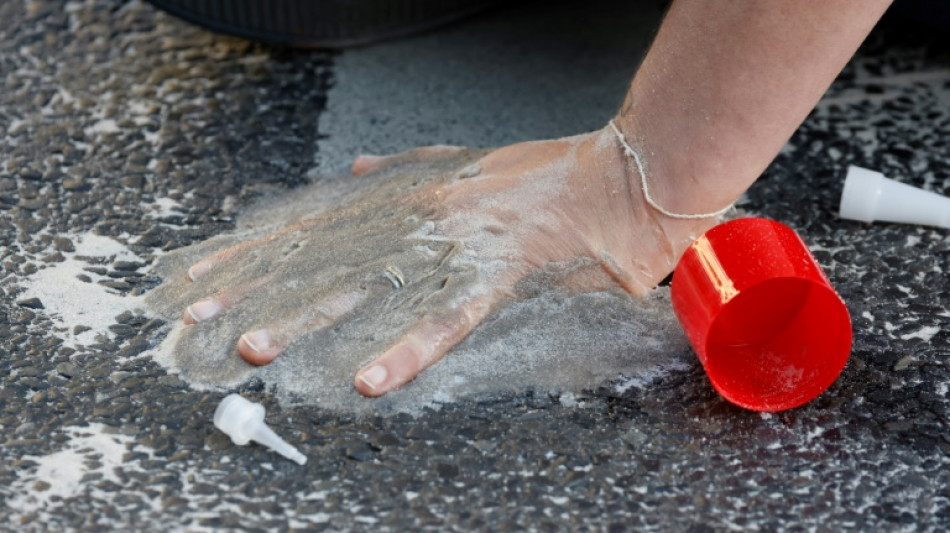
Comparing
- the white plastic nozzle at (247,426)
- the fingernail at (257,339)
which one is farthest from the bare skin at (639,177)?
the white plastic nozzle at (247,426)

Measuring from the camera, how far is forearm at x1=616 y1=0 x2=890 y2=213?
116cm

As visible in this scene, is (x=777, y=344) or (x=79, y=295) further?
(x=79, y=295)

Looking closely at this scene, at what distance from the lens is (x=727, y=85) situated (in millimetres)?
1216

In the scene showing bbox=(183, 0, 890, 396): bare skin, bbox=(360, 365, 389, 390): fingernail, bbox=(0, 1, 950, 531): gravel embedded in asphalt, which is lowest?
bbox=(0, 1, 950, 531): gravel embedded in asphalt

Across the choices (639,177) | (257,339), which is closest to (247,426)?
(257,339)

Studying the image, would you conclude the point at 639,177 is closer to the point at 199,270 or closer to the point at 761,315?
the point at 761,315

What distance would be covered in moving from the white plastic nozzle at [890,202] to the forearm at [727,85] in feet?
0.98

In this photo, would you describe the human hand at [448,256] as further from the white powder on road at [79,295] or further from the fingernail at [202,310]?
the white powder on road at [79,295]

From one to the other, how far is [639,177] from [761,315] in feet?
0.75

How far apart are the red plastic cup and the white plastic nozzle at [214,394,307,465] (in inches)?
18.0

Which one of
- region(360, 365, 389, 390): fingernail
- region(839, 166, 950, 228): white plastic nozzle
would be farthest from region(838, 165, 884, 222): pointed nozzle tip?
region(360, 365, 389, 390): fingernail

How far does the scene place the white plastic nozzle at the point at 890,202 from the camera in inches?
59.4

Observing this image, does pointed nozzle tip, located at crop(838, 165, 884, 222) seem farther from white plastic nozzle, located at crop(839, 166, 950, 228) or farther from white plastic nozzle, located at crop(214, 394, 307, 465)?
white plastic nozzle, located at crop(214, 394, 307, 465)

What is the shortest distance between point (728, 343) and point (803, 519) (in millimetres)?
255
